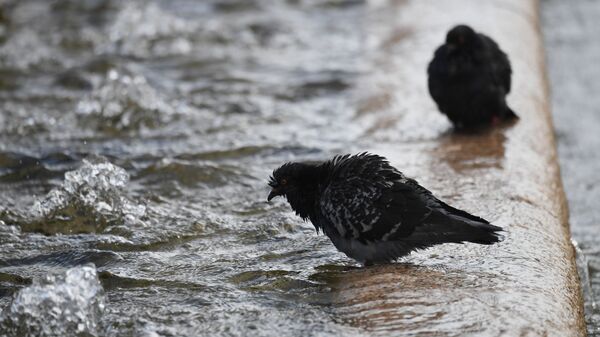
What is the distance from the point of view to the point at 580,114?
11.0m

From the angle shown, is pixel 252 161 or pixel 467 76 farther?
pixel 467 76

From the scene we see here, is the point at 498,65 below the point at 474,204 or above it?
above

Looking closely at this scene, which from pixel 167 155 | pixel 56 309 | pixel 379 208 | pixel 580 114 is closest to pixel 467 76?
pixel 167 155

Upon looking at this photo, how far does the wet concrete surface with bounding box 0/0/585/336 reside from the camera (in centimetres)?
469

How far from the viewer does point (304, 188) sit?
546cm

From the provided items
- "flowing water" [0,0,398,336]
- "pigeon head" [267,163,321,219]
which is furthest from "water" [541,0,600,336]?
"flowing water" [0,0,398,336]

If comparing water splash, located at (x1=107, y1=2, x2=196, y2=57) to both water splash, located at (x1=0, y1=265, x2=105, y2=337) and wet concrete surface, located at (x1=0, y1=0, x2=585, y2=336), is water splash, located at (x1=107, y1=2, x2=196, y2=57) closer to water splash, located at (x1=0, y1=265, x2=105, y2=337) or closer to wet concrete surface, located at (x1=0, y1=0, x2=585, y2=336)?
wet concrete surface, located at (x1=0, y1=0, x2=585, y2=336)

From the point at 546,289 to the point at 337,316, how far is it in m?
0.98

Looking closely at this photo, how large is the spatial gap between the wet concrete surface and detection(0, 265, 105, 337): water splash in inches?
2.5

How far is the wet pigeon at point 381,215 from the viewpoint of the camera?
4.92 meters

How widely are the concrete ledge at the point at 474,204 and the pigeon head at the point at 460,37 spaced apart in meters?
0.67

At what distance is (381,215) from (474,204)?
3.66 feet

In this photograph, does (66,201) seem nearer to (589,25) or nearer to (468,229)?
(468,229)

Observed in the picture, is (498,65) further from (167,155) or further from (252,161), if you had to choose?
(167,155)
